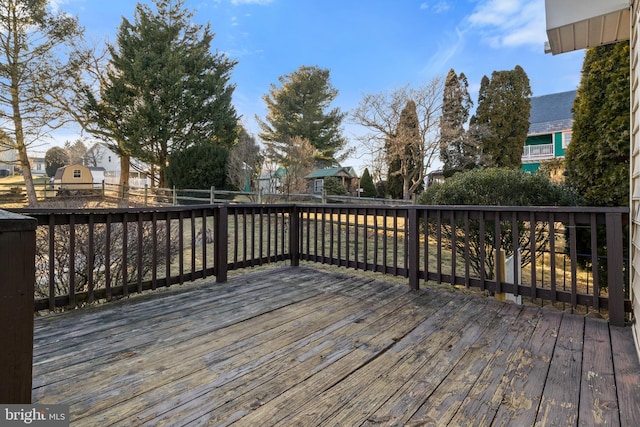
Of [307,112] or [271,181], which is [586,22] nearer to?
[271,181]

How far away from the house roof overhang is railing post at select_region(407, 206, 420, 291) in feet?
6.12

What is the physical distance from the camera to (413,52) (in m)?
11.0

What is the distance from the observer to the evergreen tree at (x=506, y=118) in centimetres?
1341

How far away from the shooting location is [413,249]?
3.03 m

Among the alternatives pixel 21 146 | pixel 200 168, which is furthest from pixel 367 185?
pixel 21 146

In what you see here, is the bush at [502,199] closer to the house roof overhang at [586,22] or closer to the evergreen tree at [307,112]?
the house roof overhang at [586,22]

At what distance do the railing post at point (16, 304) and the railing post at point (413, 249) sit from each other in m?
2.68

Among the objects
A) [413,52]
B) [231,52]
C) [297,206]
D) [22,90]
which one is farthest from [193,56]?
[297,206]

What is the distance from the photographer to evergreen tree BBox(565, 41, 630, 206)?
3240 mm

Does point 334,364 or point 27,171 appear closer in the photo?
point 334,364

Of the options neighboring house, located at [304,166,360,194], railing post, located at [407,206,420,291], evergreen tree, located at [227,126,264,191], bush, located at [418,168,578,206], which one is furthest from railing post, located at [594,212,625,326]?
neighboring house, located at [304,166,360,194]

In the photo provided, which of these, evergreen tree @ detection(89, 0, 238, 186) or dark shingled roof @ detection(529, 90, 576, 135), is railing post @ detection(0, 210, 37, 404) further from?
dark shingled roof @ detection(529, 90, 576, 135)

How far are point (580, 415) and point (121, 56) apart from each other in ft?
59.2

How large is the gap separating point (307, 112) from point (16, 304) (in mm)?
20267
